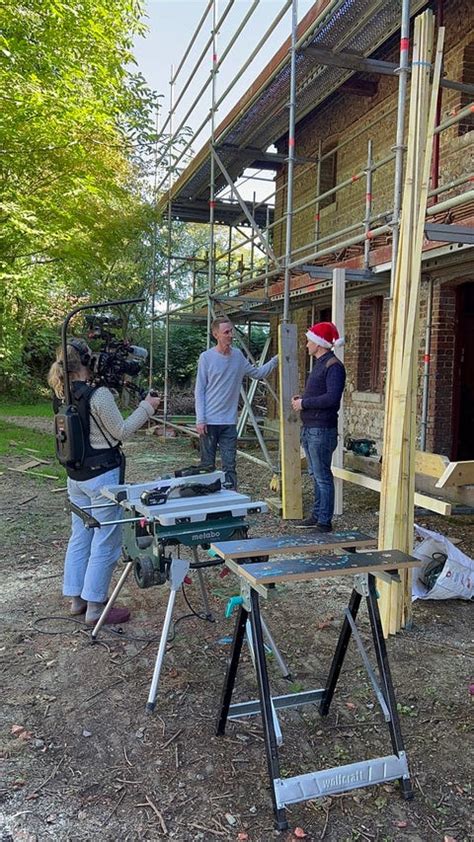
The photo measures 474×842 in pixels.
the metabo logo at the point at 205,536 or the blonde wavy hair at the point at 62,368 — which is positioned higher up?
the blonde wavy hair at the point at 62,368

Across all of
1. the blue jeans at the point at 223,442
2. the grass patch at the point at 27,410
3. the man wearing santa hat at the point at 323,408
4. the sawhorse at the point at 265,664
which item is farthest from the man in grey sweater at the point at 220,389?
the grass patch at the point at 27,410

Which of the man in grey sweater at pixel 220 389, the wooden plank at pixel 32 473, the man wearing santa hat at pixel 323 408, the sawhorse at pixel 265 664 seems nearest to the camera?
the sawhorse at pixel 265 664

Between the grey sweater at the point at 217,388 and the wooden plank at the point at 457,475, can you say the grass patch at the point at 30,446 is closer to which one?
the grey sweater at the point at 217,388

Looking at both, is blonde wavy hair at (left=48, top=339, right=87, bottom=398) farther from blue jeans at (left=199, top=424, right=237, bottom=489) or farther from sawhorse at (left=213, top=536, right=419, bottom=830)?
blue jeans at (left=199, top=424, right=237, bottom=489)

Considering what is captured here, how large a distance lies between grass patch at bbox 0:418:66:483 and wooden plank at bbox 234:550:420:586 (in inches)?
257

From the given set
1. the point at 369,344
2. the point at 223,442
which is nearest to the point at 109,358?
the point at 223,442

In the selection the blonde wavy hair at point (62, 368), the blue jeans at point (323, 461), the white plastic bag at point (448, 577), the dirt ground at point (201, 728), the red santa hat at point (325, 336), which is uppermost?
the red santa hat at point (325, 336)

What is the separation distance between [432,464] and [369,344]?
18.2ft

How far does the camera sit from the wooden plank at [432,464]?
439cm

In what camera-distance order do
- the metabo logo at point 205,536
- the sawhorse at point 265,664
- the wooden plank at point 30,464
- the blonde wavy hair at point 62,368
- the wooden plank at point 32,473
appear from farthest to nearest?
the wooden plank at point 30,464
the wooden plank at point 32,473
the blonde wavy hair at point 62,368
the metabo logo at point 205,536
the sawhorse at point 265,664

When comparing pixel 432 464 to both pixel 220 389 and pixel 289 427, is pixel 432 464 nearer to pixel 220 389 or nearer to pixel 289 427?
pixel 289 427

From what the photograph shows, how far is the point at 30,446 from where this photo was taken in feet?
37.2

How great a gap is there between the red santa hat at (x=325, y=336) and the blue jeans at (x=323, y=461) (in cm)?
73

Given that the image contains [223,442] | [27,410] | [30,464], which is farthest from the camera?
[27,410]
